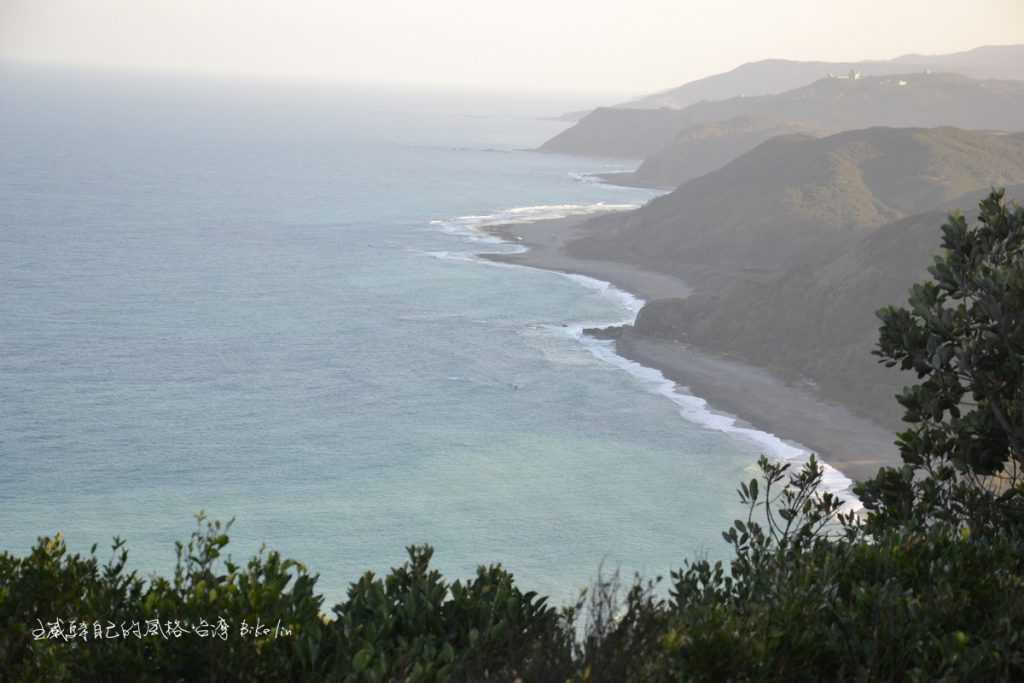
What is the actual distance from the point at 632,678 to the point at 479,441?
42959 mm

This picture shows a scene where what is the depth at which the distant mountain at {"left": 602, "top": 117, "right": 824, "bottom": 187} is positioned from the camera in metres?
162

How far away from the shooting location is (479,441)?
51094 mm

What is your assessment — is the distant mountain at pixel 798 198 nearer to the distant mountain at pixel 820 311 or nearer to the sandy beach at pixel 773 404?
the distant mountain at pixel 820 311

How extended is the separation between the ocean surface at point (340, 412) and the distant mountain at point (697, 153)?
209ft

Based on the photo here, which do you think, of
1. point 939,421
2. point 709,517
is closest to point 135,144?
point 709,517

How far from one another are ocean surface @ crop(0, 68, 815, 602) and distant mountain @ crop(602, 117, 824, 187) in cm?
6374

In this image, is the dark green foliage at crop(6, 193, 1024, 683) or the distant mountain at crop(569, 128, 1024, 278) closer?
the dark green foliage at crop(6, 193, 1024, 683)

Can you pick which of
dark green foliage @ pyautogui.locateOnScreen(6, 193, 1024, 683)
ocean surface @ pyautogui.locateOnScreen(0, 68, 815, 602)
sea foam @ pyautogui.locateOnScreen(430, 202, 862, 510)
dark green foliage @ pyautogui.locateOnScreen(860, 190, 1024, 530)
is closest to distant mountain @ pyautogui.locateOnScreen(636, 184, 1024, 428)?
sea foam @ pyautogui.locateOnScreen(430, 202, 862, 510)

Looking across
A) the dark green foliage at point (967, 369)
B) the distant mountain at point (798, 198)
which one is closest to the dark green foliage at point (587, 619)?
the dark green foliage at point (967, 369)

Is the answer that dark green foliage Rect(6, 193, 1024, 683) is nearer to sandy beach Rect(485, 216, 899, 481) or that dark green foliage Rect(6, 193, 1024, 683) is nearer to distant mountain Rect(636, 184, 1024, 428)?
sandy beach Rect(485, 216, 899, 481)

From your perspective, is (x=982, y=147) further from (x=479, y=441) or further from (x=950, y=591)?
(x=950, y=591)

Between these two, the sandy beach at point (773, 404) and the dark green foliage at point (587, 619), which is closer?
the dark green foliage at point (587, 619)

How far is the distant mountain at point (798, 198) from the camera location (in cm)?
9312

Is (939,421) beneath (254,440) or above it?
above
